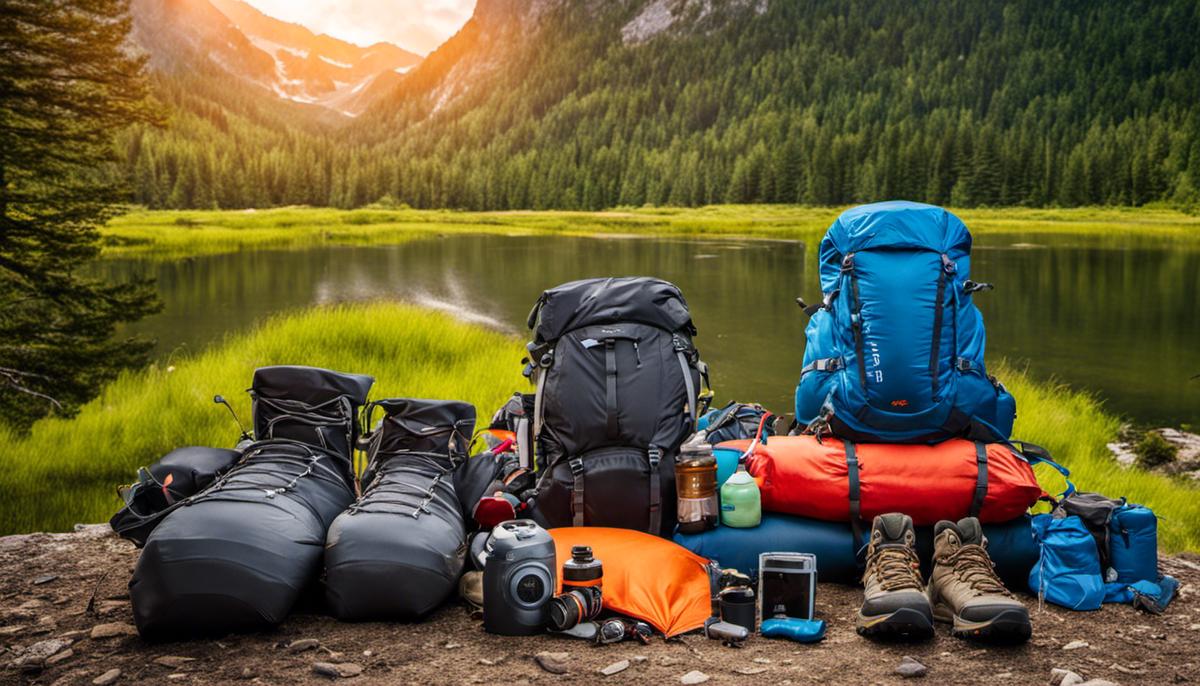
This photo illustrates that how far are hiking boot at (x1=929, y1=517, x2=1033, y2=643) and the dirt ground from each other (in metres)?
0.10

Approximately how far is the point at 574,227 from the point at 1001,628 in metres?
68.7

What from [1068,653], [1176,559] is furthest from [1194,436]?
[1068,653]

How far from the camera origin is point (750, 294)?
29.8 meters

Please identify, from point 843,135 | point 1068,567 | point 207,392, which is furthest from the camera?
point 843,135

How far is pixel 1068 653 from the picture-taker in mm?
4031

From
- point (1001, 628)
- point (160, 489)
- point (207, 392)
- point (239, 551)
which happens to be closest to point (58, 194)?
point (207, 392)

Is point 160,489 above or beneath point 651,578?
above

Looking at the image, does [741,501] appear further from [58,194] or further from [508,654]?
[58,194]

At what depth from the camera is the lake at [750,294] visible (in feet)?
60.1

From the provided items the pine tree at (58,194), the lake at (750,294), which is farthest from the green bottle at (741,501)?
the pine tree at (58,194)

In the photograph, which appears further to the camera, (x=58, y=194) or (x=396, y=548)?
(x=58, y=194)

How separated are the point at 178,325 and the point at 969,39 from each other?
185m

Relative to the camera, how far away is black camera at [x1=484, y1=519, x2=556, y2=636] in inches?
164

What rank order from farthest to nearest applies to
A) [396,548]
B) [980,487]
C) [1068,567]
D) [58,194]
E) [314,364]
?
[314,364] → [58,194] → [980,487] → [1068,567] → [396,548]
